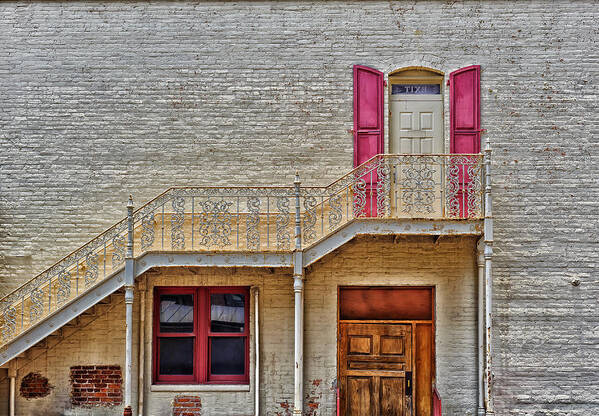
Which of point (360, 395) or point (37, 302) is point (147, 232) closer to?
point (37, 302)

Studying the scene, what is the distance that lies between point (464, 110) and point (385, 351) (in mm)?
4546

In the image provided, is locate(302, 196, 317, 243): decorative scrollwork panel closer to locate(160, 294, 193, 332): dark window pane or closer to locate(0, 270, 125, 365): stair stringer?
locate(160, 294, 193, 332): dark window pane

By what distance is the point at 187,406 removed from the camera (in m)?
10.7

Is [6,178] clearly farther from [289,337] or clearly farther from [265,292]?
[289,337]

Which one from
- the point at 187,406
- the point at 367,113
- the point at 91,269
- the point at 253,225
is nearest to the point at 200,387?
the point at 187,406

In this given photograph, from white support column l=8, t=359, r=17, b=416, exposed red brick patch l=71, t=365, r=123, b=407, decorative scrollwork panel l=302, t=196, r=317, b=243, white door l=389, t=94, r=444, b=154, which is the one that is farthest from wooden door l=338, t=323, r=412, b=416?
white support column l=8, t=359, r=17, b=416

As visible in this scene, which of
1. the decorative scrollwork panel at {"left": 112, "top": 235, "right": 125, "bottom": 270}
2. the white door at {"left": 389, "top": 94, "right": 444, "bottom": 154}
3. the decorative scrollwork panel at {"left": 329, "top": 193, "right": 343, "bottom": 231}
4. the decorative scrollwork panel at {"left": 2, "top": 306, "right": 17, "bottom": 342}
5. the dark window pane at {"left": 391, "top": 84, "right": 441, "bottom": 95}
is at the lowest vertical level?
the decorative scrollwork panel at {"left": 2, "top": 306, "right": 17, "bottom": 342}

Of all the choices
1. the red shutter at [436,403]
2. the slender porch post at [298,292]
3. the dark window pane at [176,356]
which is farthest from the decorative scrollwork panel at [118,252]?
the red shutter at [436,403]

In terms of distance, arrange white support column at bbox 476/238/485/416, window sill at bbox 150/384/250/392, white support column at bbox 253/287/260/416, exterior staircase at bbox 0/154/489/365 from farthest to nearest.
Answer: window sill at bbox 150/384/250/392 < white support column at bbox 253/287/260/416 < white support column at bbox 476/238/485/416 < exterior staircase at bbox 0/154/489/365

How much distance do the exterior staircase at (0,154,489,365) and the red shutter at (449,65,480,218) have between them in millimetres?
638

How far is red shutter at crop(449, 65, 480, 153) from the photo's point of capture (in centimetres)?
1099

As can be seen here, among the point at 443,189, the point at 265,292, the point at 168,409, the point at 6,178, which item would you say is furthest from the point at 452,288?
the point at 6,178

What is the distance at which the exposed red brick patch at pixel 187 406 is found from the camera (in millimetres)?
10672

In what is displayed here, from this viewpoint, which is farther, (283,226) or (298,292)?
(283,226)
